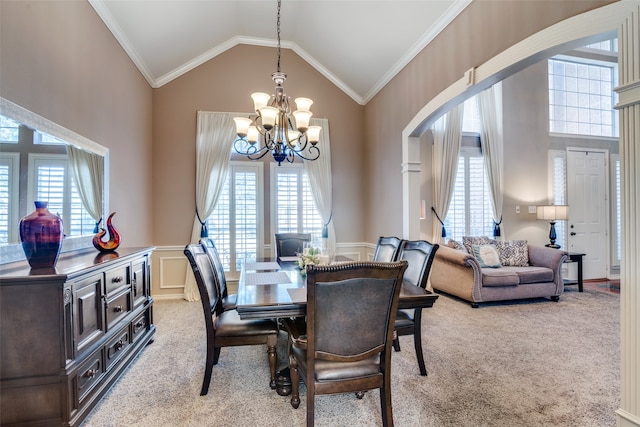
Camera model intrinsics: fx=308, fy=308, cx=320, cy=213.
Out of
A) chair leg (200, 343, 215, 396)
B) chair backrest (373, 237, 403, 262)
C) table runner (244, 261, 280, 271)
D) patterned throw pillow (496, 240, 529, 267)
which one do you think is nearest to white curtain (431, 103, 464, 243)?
patterned throw pillow (496, 240, 529, 267)

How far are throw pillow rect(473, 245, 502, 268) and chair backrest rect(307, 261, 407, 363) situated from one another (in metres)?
3.70

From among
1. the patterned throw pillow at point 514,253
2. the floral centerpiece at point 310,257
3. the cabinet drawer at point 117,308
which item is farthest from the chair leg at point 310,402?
the patterned throw pillow at point 514,253

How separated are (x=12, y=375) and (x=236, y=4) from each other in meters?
4.44

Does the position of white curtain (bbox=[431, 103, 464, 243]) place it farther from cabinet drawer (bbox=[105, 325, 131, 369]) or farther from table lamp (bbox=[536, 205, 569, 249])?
cabinet drawer (bbox=[105, 325, 131, 369])

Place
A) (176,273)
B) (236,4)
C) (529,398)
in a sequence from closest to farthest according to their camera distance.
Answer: (529,398), (236,4), (176,273)

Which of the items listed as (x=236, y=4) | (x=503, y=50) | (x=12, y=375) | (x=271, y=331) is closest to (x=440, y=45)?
(x=503, y=50)

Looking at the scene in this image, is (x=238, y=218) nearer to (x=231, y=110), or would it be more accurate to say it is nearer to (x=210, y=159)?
(x=210, y=159)

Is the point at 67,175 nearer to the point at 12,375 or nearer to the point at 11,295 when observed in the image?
the point at 11,295

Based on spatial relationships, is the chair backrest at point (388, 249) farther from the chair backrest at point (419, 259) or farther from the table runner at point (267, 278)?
the table runner at point (267, 278)

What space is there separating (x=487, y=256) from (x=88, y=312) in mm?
4922

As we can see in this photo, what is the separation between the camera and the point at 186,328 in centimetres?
353

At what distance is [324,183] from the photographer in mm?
5207

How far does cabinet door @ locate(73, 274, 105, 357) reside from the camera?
73.1 inches

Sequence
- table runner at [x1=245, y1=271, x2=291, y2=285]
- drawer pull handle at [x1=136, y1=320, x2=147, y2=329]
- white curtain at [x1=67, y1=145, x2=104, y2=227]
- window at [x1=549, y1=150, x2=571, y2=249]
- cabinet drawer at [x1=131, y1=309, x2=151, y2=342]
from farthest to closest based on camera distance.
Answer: window at [x1=549, y1=150, x2=571, y2=249] → drawer pull handle at [x1=136, y1=320, x2=147, y2=329] → cabinet drawer at [x1=131, y1=309, x2=151, y2=342] → white curtain at [x1=67, y1=145, x2=104, y2=227] → table runner at [x1=245, y1=271, x2=291, y2=285]
